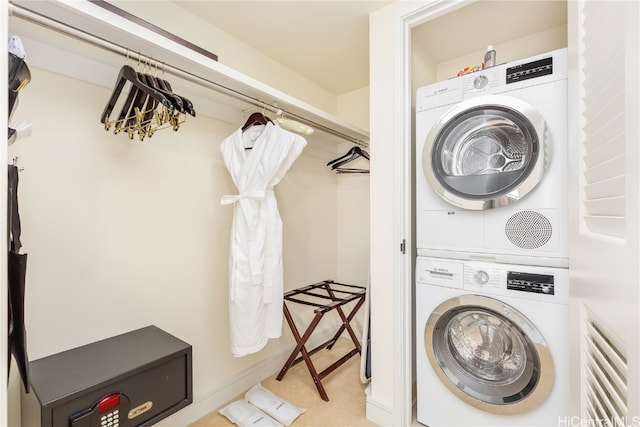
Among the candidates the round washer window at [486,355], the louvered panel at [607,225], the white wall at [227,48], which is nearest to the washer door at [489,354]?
the round washer window at [486,355]

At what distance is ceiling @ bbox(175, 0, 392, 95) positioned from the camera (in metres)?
1.71

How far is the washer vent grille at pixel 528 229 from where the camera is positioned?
1.33 metres

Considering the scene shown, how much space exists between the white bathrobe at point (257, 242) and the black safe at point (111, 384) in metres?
0.37

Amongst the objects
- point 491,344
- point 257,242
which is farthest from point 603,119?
point 257,242

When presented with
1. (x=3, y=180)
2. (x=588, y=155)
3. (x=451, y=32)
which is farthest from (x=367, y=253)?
(x=3, y=180)

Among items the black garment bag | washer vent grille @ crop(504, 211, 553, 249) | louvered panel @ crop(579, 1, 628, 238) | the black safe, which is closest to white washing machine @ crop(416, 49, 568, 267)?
washer vent grille @ crop(504, 211, 553, 249)

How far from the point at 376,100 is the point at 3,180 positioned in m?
1.58

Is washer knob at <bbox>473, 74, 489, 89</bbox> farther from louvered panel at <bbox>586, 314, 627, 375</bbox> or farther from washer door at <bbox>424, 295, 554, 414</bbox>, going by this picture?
louvered panel at <bbox>586, 314, 627, 375</bbox>

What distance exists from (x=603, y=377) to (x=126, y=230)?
1787 mm

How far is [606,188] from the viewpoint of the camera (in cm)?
65

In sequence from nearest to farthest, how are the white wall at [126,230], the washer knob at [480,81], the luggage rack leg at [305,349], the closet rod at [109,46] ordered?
the closet rod at [109,46] < the white wall at [126,230] < the washer knob at [480,81] < the luggage rack leg at [305,349]

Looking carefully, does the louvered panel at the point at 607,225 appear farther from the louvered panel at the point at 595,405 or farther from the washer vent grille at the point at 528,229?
the washer vent grille at the point at 528,229

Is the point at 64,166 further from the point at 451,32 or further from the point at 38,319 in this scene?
the point at 451,32

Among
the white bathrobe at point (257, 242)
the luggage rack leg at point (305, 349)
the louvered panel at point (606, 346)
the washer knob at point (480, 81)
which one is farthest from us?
the luggage rack leg at point (305, 349)
